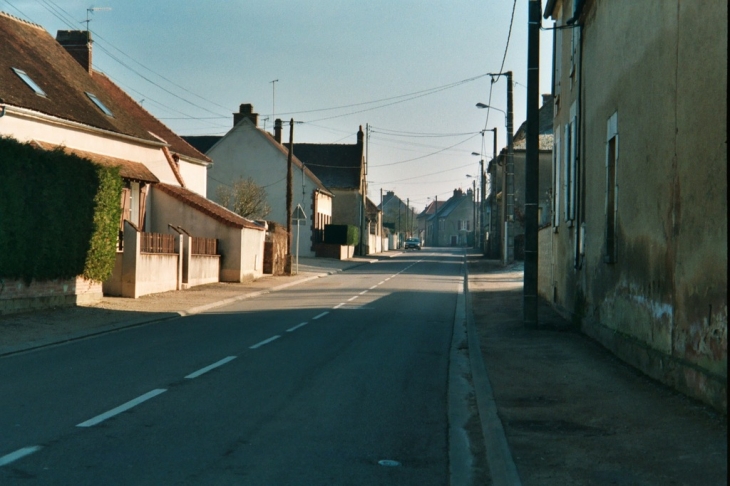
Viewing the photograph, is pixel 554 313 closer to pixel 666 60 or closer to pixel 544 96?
pixel 666 60

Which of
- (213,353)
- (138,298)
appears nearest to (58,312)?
(138,298)

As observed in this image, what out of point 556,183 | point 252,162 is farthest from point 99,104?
point 252,162

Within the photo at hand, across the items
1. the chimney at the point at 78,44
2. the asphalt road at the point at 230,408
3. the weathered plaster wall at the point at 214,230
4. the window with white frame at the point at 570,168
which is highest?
the chimney at the point at 78,44

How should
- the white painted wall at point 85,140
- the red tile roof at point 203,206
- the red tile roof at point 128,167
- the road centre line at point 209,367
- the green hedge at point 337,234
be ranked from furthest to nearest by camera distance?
1. the green hedge at point 337,234
2. the red tile roof at point 203,206
3. the red tile roof at point 128,167
4. the white painted wall at point 85,140
5. the road centre line at point 209,367

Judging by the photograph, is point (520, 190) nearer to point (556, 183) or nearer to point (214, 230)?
point (214, 230)

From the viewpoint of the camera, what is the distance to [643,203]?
415 inches

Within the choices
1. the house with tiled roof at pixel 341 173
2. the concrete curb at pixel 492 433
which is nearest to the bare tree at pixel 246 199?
the house with tiled roof at pixel 341 173

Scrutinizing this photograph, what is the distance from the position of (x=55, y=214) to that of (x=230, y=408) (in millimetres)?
11702

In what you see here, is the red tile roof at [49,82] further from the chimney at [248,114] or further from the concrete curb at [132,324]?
the chimney at [248,114]

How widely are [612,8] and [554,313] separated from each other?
28.3 feet

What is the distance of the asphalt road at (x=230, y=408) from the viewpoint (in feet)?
19.8

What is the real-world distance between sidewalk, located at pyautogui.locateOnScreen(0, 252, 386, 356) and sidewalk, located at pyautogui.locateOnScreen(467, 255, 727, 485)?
23.9 ft

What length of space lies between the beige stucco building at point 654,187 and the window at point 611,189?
24 mm

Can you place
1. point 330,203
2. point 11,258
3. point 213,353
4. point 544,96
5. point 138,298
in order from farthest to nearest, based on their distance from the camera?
point 330,203, point 544,96, point 138,298, point 11,258, point 213,353
